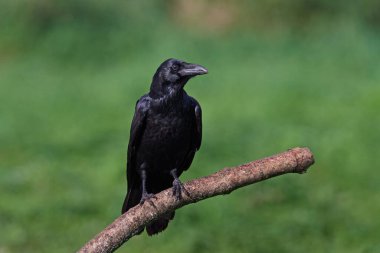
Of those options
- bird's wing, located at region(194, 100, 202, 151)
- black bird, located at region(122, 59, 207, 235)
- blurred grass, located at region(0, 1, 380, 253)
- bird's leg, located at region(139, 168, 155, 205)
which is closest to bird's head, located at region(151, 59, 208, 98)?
black bird, located at region(122, 59, 207, 235)

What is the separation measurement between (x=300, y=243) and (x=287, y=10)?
8863mm

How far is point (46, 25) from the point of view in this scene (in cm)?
1598

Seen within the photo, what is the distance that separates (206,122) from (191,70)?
21.9 feet

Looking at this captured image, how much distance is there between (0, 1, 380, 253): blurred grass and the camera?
757 centimetres

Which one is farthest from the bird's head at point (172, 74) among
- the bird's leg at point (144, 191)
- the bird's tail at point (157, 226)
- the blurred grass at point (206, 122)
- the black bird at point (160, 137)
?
the blurred grass at point (206, 122)

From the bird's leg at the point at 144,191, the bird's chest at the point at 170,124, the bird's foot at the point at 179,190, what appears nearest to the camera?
the bird's foot at the point at 179,190

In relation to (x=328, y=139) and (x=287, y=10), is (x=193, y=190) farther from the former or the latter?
(x=287, y=10)

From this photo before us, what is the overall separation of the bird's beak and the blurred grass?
3.01 m

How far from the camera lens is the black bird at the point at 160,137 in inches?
179

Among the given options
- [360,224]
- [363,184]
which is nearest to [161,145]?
[360,224]

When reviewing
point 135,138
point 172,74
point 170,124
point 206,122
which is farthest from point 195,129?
point 206,122

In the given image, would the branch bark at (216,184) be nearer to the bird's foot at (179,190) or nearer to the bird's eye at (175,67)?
the bird's foot at (179,190)

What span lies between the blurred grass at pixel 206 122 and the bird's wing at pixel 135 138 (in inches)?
93.3

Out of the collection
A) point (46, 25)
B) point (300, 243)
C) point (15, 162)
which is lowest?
point (300, 243)
